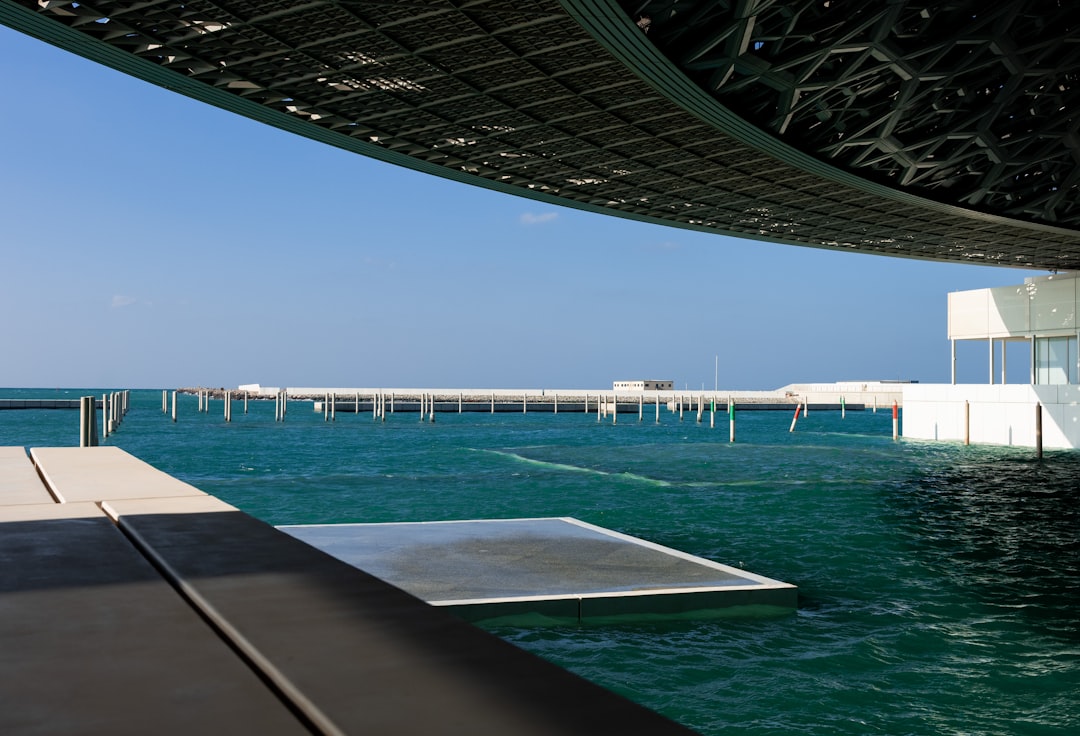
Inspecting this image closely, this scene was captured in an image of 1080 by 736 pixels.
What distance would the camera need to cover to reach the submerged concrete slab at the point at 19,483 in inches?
256

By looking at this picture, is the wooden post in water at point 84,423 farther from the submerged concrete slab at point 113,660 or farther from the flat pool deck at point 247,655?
the submerged concrete slab at point 113,660

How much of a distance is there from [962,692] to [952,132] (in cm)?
1948

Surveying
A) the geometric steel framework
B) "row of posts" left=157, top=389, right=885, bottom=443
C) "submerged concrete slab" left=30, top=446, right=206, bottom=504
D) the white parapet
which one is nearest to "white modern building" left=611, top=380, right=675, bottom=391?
"row of posts" left=157, top=389, right=885, bottom=443

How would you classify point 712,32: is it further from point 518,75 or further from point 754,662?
point 754,662

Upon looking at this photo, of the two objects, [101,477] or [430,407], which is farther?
[430,407]

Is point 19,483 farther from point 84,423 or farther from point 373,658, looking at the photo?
point 84,423

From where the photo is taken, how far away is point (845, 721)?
330 inches

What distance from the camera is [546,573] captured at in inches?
474

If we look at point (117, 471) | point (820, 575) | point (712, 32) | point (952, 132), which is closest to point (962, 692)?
point (820, 575)

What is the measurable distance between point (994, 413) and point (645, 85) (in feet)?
109

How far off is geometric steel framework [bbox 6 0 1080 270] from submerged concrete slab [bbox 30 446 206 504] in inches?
336

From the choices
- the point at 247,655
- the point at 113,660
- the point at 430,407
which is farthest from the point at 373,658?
the point at 430,407

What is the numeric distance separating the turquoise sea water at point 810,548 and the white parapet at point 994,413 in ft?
4.92

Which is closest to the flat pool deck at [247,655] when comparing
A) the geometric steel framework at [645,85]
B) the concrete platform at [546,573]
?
the concrete platform at [546,573]
